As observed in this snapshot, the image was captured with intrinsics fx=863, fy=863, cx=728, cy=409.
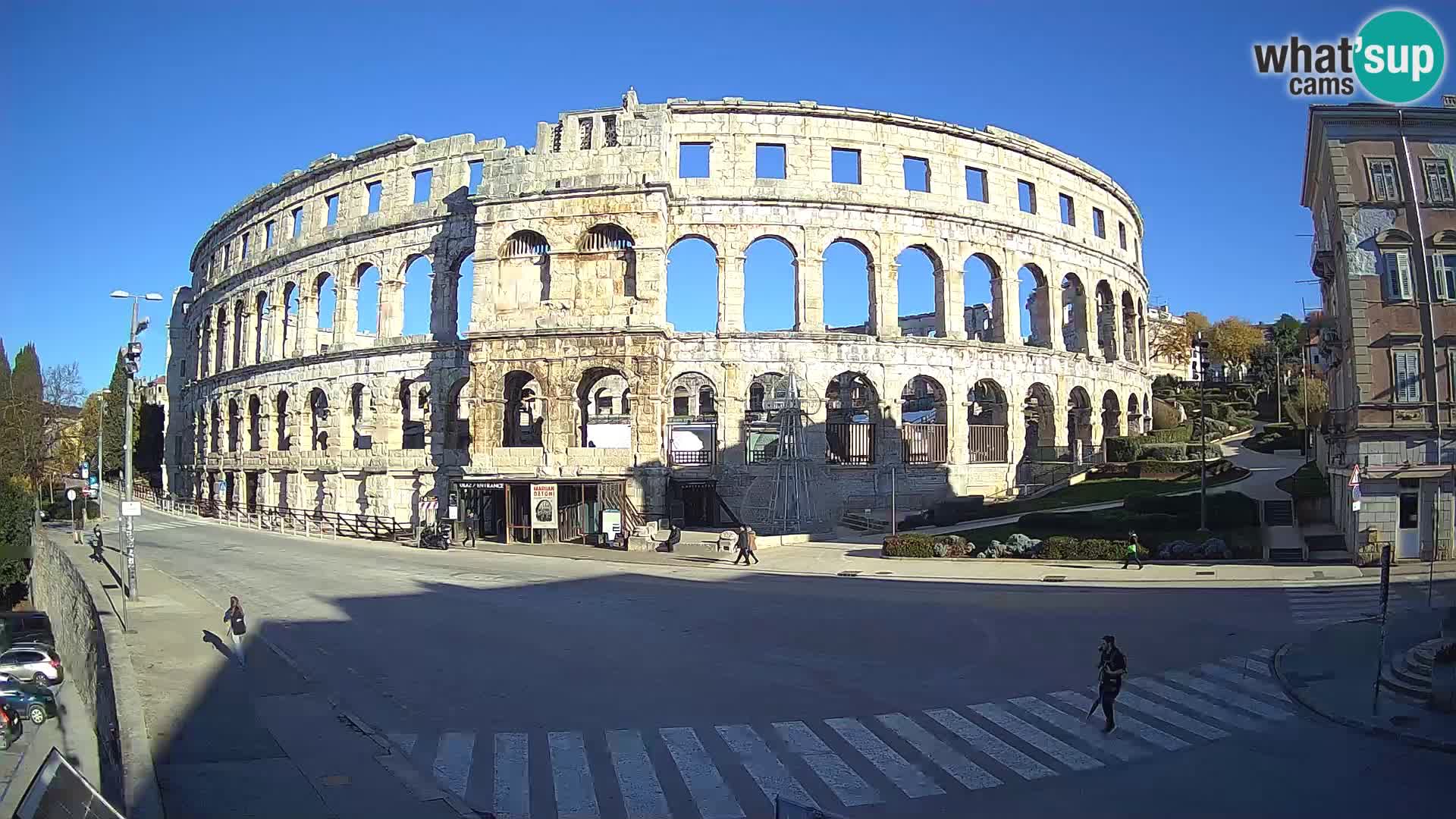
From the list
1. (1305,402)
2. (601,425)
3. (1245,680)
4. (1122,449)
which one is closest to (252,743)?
(1245,680)

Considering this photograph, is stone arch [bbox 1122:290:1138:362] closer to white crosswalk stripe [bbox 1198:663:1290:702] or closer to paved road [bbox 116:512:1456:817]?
paved road [bbox 116:512:1456:817]

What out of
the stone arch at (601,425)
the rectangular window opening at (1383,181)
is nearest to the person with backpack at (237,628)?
the stone arch at (601,425)

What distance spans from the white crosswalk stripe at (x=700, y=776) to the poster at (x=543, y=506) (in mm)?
26511

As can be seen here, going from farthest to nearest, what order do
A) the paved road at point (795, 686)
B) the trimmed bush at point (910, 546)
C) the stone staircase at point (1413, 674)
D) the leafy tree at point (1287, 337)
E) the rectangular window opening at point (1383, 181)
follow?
the leafy tree at point (1287, 337) < the trimmed bush at point (910, 546) < the rectangular window opening at point (1383, 181) < the stone staircase at point (1413, 674) < the paved road at point (795, 686)

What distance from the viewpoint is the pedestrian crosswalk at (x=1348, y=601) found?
2009 cm

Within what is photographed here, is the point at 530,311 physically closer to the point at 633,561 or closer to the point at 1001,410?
the point at 633,561

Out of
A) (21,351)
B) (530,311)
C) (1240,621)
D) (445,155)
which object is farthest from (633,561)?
(21,351)

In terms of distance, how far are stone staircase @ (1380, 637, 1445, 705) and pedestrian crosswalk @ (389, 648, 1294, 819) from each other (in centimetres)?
202

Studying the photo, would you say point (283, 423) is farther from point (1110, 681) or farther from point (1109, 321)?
point (1110, 681)

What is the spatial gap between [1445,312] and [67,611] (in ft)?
138

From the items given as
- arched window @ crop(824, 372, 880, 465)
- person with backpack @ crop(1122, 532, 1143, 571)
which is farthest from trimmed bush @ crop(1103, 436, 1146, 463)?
person with backpack @ crop(1122, 532, 1143, 571)

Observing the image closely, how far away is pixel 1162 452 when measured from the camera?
45562 mm

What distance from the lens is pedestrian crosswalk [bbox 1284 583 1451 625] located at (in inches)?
791

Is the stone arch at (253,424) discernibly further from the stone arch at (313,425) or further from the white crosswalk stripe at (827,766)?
the white crosswalk stripe at (827,766)
